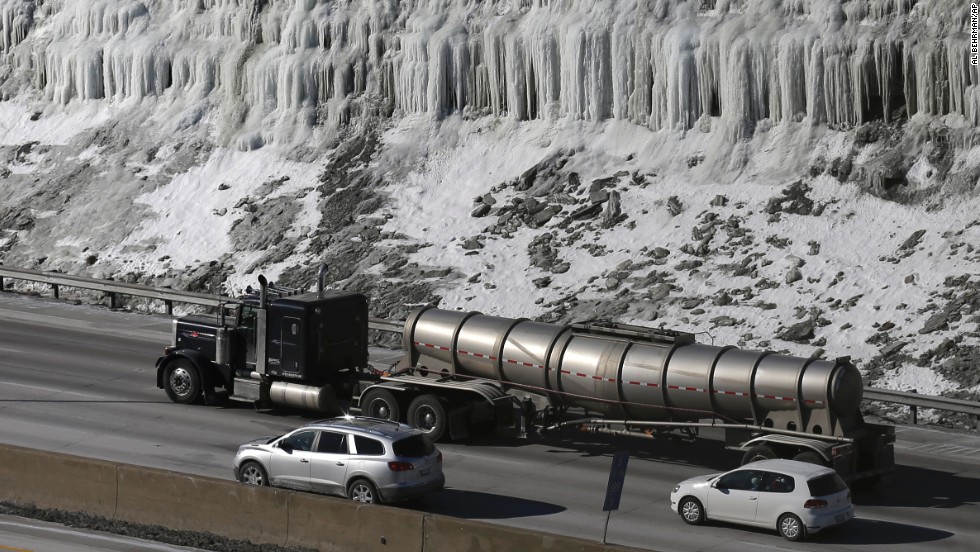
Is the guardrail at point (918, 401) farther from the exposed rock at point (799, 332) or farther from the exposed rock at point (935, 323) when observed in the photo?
the exposed rock at point (799, 332)

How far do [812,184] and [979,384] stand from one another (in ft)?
31.8

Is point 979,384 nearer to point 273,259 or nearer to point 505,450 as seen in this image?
point 505,450

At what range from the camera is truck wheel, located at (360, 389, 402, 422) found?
26453 mm

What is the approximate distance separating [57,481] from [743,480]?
10225mm

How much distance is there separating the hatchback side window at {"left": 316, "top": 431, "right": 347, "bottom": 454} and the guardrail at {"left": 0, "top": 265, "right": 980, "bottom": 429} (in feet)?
25.1

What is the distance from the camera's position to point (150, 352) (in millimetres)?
34531

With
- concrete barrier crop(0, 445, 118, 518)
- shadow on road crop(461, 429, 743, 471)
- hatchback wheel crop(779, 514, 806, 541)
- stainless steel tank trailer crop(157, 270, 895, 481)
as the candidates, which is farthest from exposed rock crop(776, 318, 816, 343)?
concrete barrier crop(0, 445, 118, 518)

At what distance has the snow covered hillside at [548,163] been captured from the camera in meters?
35.8

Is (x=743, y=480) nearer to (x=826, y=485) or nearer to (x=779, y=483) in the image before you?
(x=779, y=483)

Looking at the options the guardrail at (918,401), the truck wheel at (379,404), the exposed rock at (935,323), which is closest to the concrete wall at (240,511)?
the truck wheel at (379,404)

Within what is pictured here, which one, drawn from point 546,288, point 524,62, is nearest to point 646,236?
point 546,288

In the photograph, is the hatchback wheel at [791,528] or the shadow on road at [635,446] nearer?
the hatchback wheel at [791,528]

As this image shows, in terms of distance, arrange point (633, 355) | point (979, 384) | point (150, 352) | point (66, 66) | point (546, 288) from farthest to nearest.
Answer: point (66, 66), point (546, 288), point (150, 352), point (979, 384), point (633, 355)

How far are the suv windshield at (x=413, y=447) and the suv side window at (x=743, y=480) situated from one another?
174 inches
